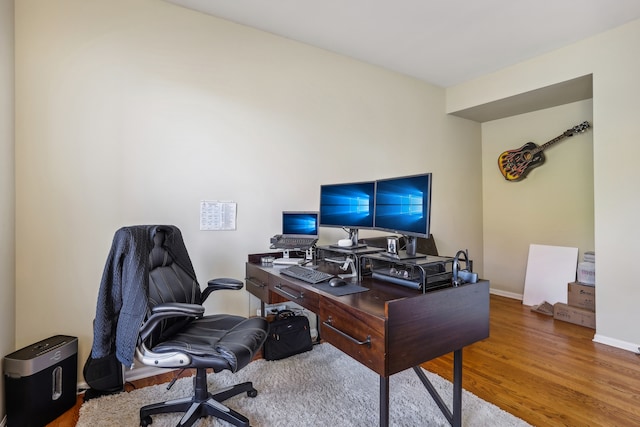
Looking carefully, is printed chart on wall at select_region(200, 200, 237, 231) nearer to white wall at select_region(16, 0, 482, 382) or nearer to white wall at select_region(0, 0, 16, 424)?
white wall at select_region(16, 0, 482, 382)

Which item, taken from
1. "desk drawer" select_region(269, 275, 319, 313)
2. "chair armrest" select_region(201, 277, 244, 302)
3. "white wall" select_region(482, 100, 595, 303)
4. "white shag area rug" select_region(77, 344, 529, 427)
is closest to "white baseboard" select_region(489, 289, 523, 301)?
"white wall" select_region(482, 100, 595, 303)

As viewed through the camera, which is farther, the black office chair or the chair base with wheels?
the chair base with wheels

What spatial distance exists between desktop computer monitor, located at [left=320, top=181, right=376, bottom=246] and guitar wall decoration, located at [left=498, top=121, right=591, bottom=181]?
302 cm

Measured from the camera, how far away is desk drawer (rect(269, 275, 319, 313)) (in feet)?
5.41

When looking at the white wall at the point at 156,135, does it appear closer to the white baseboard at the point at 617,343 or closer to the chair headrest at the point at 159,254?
the chair headrest at the point at 159,254

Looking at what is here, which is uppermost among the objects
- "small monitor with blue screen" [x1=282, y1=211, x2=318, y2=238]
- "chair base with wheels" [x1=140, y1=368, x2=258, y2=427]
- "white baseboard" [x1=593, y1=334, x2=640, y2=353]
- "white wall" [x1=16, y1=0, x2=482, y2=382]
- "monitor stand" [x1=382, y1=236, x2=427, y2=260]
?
"white wall" [x1=16, y1=0, x2=482, y2=382]

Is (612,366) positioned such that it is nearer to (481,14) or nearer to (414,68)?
(481,14)

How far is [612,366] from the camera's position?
234 centimetres

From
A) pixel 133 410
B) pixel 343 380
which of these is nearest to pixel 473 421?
pixel 343 380

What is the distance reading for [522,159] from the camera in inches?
159

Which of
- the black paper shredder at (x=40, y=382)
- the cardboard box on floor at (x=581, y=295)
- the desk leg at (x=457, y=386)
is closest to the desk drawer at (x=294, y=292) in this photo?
the desk leg at (x=457, y=386)

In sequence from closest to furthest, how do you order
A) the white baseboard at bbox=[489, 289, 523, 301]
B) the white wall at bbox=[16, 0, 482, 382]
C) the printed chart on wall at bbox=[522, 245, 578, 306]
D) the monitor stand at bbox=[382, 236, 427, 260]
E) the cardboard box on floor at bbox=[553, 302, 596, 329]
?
the monitor stand at bbox=[382, 236, 427, 260], the white wall at bbox=[16, 0, 482, 382], the cardboard box on floor at bbox=[553, 302, 596, 329], the printed chart on wall at bbox=[522, 245, 578, 306], the white baseboard at bbox=[489, 289, 523, 301]

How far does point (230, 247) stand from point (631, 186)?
136 inches

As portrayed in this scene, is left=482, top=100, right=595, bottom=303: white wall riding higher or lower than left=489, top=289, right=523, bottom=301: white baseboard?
higher
